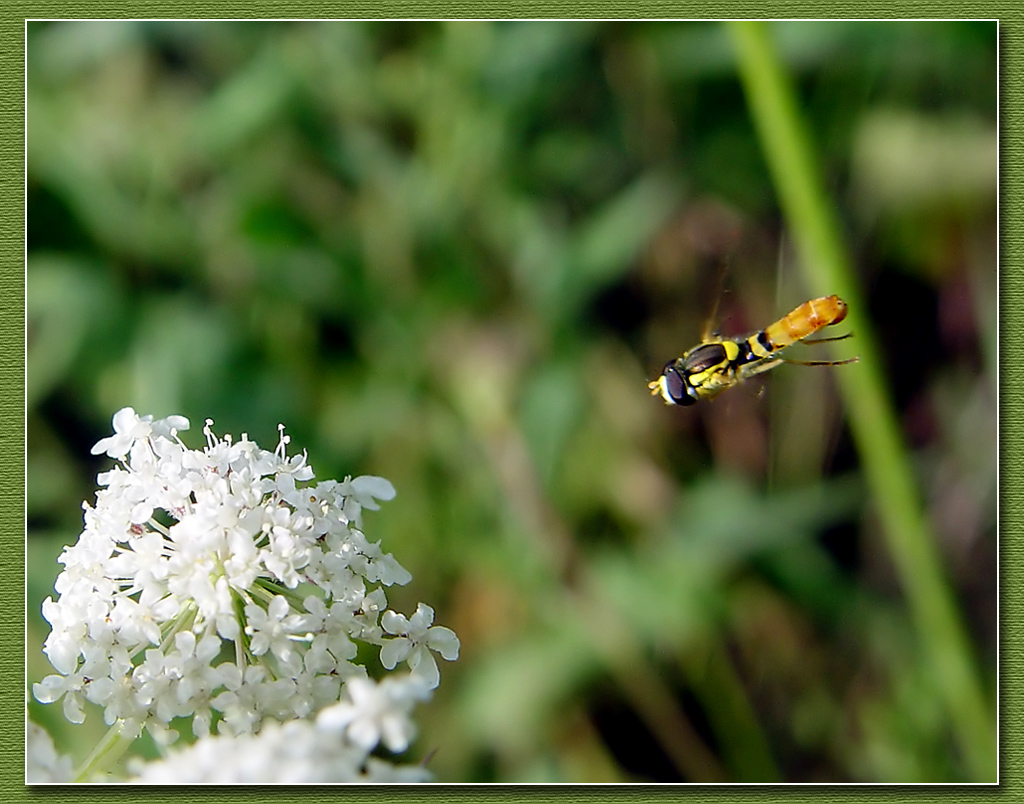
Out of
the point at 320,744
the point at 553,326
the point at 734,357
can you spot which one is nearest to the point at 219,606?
the point at 320,744

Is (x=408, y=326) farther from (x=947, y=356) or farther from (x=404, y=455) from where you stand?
(x=947, y=356)

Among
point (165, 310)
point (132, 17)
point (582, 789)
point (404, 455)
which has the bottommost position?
point (582, 789)

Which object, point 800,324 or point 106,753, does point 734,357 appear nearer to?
point 800,324

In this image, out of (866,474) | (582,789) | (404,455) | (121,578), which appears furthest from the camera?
(404,455)

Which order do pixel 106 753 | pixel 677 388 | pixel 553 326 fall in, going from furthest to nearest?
1. pixel 553 326
2. pixel 677 388
3. pixel 106 753

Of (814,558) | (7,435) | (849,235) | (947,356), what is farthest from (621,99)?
(7,435)

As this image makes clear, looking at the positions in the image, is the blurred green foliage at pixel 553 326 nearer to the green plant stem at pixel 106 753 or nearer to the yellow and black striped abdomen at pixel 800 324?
the yellow and black striped abdomen at pixel 800 324
